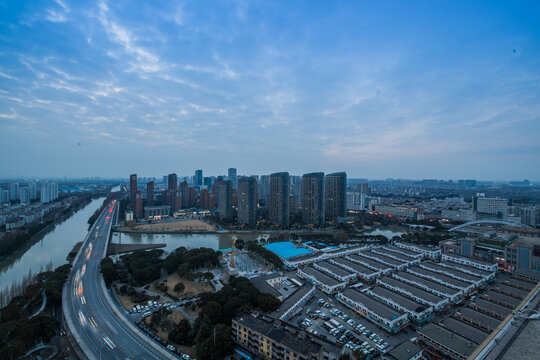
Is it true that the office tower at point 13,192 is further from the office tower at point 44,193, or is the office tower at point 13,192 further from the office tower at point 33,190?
the office tower at point 44,193

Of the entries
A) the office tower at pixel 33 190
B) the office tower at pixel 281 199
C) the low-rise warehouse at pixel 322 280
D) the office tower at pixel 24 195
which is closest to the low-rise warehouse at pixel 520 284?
the low-rise warehouse at pixel 322 280

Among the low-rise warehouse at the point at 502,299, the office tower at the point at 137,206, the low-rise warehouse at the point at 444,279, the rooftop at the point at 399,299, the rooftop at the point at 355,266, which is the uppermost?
the office tower at the point at 137,206

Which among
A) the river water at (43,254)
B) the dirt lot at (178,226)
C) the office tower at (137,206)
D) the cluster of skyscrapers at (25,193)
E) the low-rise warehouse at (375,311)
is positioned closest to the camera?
the low-rise warehouse at (375,311)

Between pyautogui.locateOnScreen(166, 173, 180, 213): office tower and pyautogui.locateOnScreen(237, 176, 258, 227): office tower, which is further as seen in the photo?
pyautogui.locateOnScreen(166, 173, 180, 213): office tower

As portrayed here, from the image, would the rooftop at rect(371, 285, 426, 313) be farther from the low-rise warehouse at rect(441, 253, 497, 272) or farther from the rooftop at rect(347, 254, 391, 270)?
the low-rise warehouse at rect(441, 253, 497, 272)

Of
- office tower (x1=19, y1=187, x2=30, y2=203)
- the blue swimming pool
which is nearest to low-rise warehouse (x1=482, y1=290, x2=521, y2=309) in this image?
the blue swimming pool

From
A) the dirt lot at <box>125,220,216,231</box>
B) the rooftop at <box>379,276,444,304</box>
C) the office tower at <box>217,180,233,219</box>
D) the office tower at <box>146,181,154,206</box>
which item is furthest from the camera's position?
the office tower at <box>146,181,154,206</box>

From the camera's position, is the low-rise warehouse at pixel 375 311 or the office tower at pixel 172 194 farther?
the office tower at pixel 172 194
